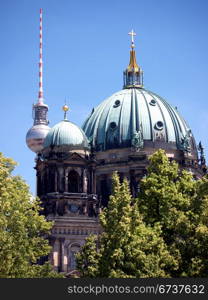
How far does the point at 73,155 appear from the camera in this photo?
115562 mm

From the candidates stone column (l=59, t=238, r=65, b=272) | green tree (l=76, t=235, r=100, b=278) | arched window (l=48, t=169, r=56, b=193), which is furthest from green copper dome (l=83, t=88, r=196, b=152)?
green tree (l=76, t=235, r=100, b=278)

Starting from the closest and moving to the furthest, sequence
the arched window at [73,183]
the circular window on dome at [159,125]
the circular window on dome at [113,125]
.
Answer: the arched window at [73,183] < the circular window on dome at [159,125] < the circular window on dome at [113,125]

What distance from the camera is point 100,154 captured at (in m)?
130

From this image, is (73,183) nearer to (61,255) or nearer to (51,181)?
(51,181)

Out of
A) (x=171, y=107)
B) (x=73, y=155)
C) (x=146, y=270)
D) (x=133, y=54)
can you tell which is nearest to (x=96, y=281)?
(x=146, y=270)

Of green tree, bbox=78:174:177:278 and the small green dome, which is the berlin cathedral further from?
green tree, bbox=78:174:177:278

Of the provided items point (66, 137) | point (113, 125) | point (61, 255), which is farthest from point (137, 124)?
point (61, 255)

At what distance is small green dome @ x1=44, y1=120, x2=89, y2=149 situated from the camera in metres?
117

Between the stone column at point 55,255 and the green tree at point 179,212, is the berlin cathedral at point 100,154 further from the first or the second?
the green tree at point 179,212

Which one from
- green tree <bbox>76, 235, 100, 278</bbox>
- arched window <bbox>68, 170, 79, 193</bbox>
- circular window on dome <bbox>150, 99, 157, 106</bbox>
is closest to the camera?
green tree <bbox>76, 235, 100, 278</bbox>

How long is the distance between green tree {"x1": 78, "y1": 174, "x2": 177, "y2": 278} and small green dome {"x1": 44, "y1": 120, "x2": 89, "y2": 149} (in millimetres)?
47843

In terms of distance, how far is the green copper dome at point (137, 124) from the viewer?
131 meters

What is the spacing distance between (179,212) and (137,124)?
62.7 meters

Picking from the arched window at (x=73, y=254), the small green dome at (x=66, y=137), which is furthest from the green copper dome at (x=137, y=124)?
the arched window at (x=73, y=254)
